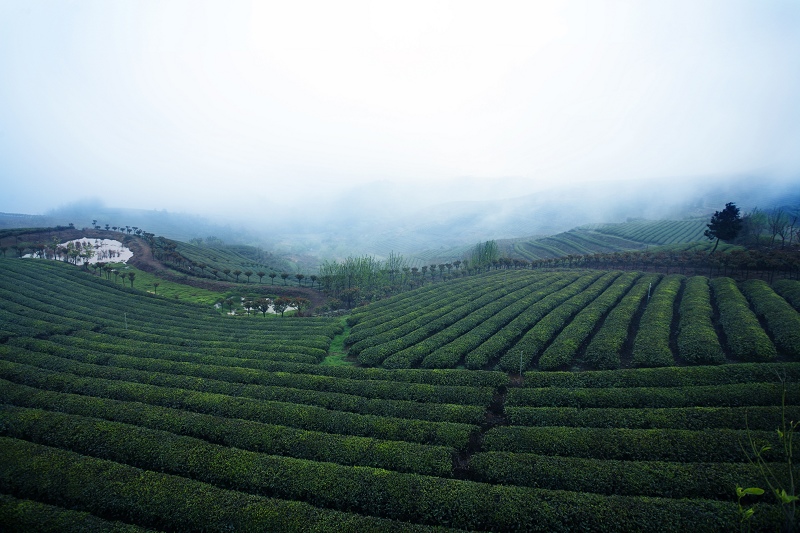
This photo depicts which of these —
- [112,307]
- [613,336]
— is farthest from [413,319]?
[112,307]

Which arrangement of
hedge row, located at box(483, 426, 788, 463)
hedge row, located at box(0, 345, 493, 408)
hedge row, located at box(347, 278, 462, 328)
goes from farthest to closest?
hedge row, located at box(347, 278, 462, 328), hedge row, located at box(0, 345, 493, 408), hedge row, located at box(483, 426, 788, 463)

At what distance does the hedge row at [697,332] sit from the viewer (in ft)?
83.2

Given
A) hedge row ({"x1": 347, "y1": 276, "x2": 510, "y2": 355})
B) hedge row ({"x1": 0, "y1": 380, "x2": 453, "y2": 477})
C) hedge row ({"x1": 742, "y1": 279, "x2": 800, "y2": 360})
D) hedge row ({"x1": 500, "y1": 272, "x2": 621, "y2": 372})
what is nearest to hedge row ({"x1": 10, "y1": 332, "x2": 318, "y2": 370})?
hedge row ({"x1": 347, "y1": 276, "x2": 510, "y2": 355})

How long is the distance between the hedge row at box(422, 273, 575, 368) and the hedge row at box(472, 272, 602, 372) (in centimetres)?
17

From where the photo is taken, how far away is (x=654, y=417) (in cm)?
1906

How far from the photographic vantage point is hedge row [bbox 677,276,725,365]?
2536cm

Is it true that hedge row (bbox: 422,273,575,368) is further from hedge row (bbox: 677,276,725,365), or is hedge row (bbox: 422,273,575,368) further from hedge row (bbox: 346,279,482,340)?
hedge row (bbox: 677,276,725,365)

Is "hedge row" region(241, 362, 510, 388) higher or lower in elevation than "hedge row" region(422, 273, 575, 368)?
lower

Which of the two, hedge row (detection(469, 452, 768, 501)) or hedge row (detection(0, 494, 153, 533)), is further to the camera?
hedge row (detection(469, 452, 768, 501))

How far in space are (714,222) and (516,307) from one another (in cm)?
4733

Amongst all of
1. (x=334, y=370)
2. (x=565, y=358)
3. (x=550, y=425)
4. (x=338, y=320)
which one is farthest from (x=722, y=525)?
(x=338, y=320)

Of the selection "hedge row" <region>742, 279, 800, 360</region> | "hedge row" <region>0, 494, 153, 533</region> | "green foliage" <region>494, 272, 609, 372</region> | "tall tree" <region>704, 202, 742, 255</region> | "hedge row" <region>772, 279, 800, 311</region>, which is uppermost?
"tall tree" <region>704, 202, 742, 255</region>

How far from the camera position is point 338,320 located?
47.6 meters

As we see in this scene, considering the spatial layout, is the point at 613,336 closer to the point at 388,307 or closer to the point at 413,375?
the point at 413,375
